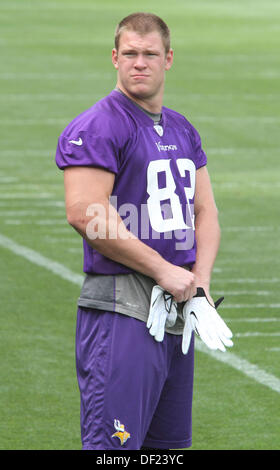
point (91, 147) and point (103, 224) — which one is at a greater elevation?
point (91, 147)

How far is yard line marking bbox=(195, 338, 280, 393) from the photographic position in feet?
24.4

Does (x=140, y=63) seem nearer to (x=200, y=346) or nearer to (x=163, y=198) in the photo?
(x=163, y=198)

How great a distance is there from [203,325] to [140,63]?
3.44 ft

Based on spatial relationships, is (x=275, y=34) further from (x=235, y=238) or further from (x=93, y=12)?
(x=235, y=238)

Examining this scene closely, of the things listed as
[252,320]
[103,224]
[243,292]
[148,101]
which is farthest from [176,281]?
[243,292]

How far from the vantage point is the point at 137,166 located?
4512 mm

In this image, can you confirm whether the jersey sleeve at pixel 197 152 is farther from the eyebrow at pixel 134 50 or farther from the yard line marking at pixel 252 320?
the yard line marking at pixel 252 320

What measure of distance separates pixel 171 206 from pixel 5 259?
6.01 metres

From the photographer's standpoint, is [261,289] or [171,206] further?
[261,289]

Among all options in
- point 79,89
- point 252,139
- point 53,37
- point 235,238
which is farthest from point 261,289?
point 53,37

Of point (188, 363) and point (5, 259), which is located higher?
point (188, 363)

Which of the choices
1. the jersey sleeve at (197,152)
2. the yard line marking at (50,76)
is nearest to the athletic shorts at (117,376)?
the jersey sleeve at (197,152)

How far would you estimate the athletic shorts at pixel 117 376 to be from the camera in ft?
14.7
